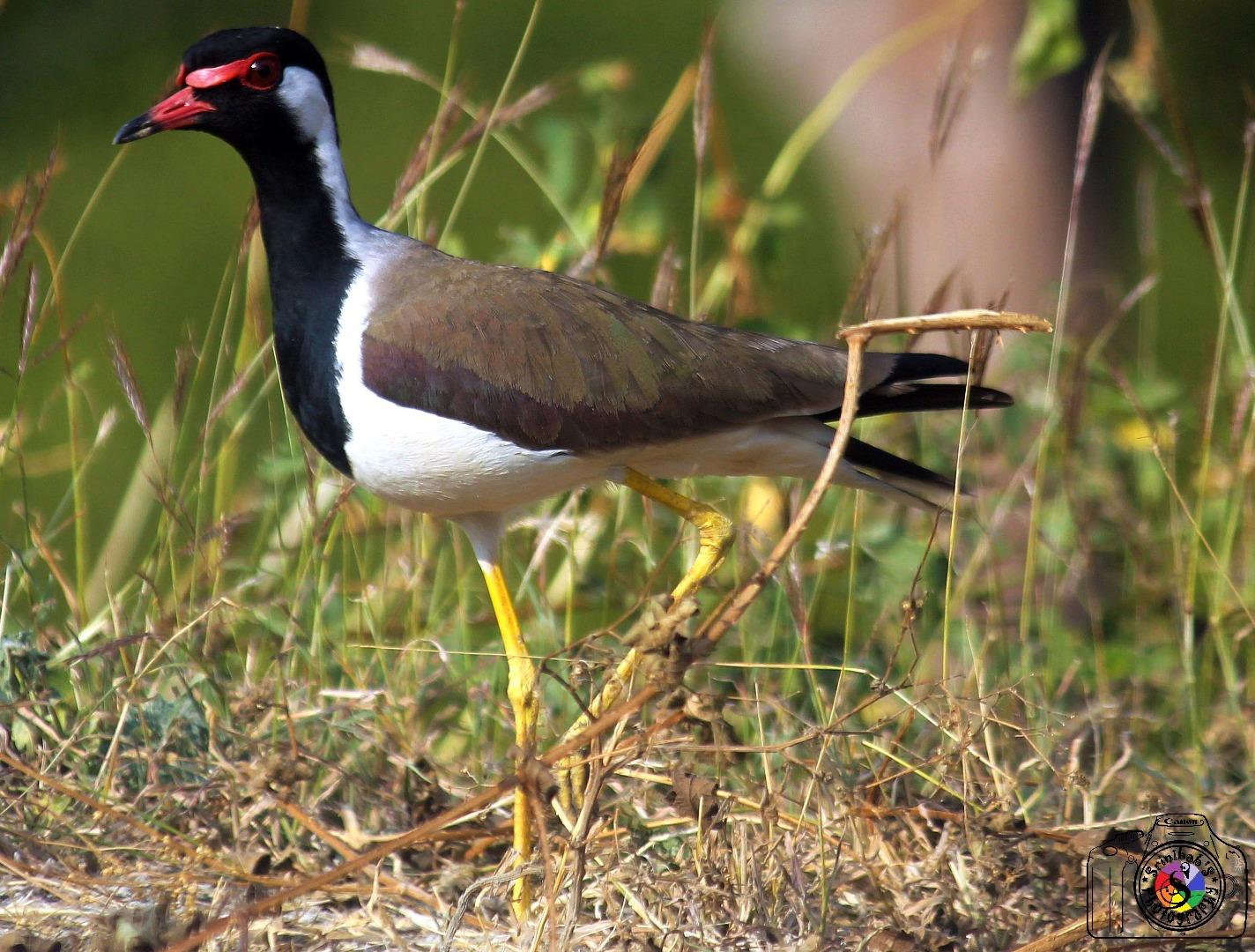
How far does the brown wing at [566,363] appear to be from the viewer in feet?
9.12

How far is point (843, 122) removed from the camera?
19.5ft

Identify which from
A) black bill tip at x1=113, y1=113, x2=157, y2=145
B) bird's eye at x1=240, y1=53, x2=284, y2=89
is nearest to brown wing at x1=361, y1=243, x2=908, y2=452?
bird's eye at x1=240, y1=53, x2=284, y2=89

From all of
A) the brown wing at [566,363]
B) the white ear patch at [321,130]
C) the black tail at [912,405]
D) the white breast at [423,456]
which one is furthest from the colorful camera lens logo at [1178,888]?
the white ear patch at [321,130]

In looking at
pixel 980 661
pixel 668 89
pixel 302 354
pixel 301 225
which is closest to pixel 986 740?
pixel 980 661

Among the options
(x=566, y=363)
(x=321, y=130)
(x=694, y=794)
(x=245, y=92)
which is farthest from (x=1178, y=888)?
(x=245, y=92)

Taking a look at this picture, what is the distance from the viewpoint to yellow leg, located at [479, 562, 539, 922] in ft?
8.32

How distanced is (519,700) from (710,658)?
0.37 meters

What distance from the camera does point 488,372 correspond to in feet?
9.20

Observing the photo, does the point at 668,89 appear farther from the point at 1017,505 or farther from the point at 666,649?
the point at 666,649

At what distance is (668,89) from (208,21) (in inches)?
110

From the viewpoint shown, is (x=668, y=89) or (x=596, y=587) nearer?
(x=596, y=587)

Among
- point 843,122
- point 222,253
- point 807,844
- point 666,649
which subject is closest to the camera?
point 666,649

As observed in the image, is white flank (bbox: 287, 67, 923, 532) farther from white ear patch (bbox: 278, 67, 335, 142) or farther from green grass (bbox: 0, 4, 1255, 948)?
green grass (bbox: 0, 4, 1255, 948)

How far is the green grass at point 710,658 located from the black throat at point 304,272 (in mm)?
202
